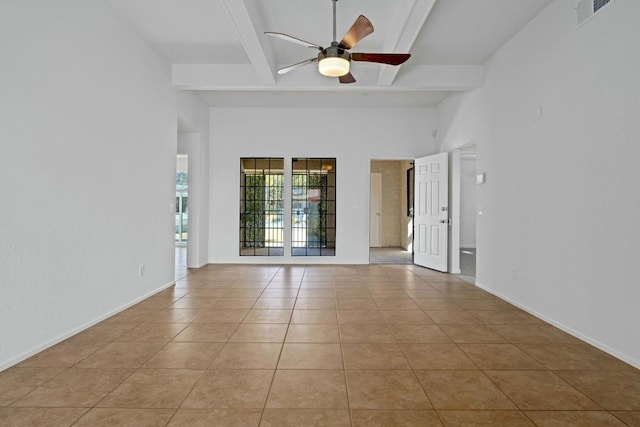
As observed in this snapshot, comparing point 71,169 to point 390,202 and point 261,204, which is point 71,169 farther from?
point 390,202

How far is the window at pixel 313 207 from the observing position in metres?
7.08

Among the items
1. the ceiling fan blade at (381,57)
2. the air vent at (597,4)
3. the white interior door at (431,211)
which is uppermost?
the air vent at (597,4)

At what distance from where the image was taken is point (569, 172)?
3234 mm

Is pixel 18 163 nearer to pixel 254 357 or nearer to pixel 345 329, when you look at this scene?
pixel 254 357

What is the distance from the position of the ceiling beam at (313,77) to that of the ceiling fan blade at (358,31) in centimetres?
181

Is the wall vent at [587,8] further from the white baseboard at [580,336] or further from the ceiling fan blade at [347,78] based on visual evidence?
the white baseboard at [580,336]

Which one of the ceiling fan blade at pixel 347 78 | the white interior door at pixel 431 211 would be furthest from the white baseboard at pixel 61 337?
the white interior door at pixel 431 211

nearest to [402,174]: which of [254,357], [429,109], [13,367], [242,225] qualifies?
[429,109]

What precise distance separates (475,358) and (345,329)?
3.73 ft

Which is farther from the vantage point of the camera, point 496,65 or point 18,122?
point 496,65

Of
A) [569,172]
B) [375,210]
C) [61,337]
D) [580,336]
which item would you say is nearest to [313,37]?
[569,172]

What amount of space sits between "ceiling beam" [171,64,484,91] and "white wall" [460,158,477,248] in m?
5.00

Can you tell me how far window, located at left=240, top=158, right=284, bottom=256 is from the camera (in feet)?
23.3

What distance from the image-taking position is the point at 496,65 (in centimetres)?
463
